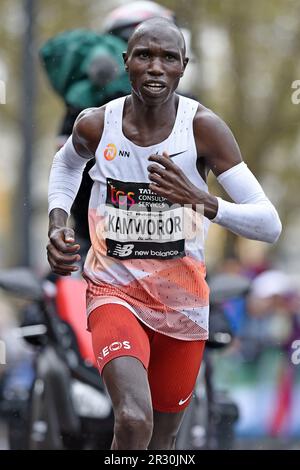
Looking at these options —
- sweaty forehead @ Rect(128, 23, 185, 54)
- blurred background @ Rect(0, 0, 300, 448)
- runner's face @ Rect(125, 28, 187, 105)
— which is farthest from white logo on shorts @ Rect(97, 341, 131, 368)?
blurred background @ Rect(0, 0, 300, 448)

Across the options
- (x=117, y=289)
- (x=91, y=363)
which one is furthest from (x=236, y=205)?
(x=91, y=363)

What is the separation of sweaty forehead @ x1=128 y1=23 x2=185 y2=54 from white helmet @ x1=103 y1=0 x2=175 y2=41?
2998 millimetres

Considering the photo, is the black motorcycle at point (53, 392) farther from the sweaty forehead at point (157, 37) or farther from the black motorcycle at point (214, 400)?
the sweaty forehead at point (157, 37)

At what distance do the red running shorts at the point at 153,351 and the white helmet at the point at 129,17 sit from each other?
3.25 meters

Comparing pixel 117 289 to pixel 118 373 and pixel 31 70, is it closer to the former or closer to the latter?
pixel 118 373

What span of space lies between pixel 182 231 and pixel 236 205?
37 centimetres

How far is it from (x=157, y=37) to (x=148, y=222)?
2.58 feet

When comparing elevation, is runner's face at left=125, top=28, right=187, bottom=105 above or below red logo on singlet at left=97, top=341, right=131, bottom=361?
above

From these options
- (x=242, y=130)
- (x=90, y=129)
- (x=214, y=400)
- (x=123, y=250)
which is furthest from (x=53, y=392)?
(x=242, y=130)

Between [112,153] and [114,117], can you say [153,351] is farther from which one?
[114,117]

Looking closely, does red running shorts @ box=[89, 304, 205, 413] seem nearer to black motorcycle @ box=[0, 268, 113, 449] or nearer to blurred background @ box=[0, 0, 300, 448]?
black motorcycle @ box=[0, 268, 113, 449]

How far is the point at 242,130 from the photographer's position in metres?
20.1

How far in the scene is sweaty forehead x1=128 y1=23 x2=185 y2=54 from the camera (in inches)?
219

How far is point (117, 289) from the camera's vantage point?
573cm
